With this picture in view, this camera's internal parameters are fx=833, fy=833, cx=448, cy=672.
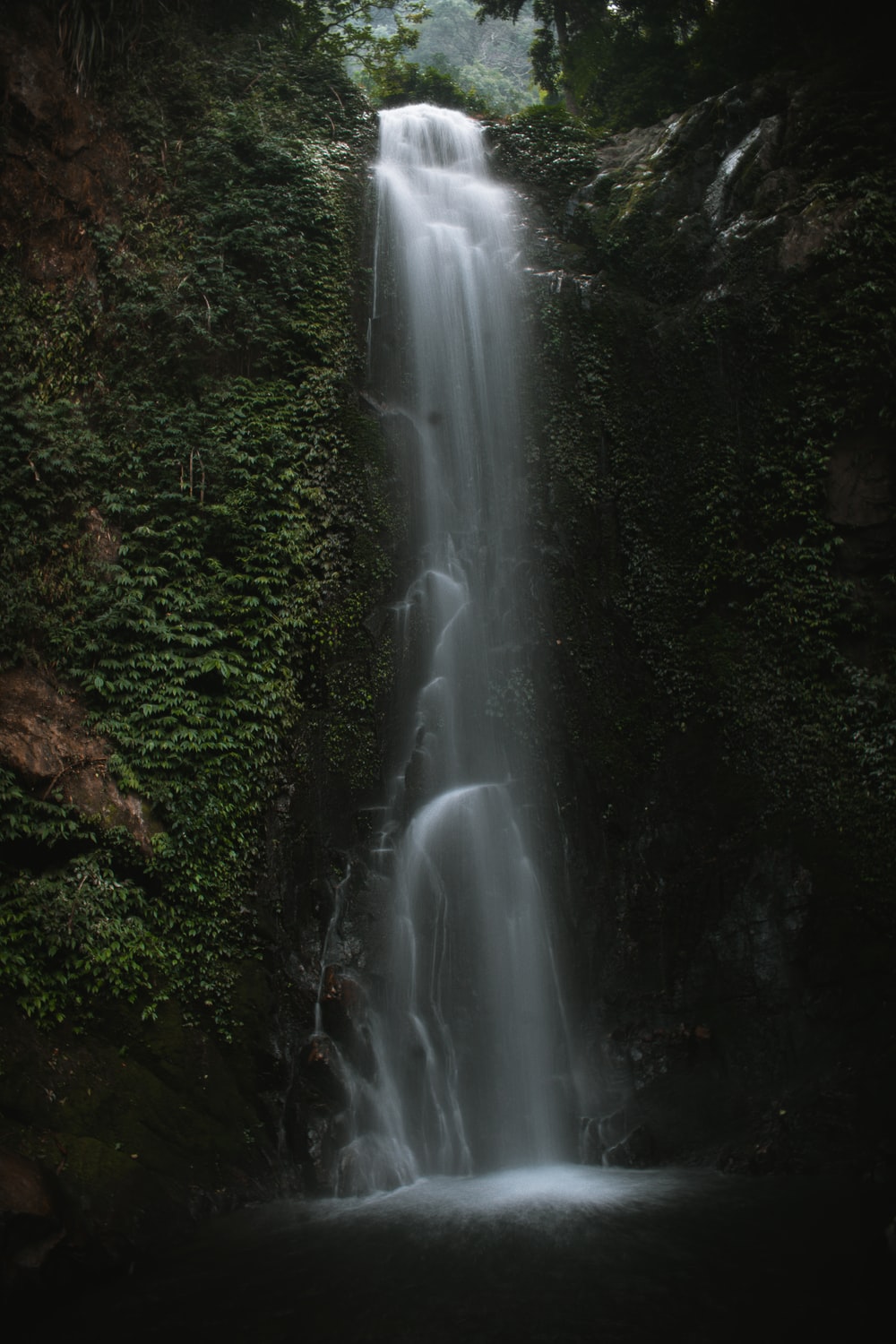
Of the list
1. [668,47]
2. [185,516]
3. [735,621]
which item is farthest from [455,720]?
[668,47]

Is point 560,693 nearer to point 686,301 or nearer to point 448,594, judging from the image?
point 448,594

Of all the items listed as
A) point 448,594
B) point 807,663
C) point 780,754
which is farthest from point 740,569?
point 448,594

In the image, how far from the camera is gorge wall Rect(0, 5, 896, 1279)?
8750 millimetres

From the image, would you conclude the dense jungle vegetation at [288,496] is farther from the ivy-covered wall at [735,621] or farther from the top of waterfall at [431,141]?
the top of waterfall at [431,141]

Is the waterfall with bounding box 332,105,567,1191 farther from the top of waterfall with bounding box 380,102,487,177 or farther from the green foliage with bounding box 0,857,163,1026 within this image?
the green foliage with bounding box 0,857,163,1026

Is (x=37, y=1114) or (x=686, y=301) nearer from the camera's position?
(x=37, y=1114)

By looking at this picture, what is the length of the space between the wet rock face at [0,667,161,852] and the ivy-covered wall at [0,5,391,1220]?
0.09 ft

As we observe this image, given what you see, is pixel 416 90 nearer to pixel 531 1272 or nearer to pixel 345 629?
pixel 345 629

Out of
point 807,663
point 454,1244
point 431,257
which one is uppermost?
point 431,257

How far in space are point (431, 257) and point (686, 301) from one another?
480 centimetres

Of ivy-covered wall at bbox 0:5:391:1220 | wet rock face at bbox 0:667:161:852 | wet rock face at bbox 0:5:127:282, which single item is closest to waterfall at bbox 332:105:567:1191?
ivy-covered wall at bbox 0:5:391:1220

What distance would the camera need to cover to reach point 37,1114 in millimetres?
7348

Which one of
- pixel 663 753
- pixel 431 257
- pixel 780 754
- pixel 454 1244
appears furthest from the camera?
pixel 431 257

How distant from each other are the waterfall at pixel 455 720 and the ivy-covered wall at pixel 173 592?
819mm
